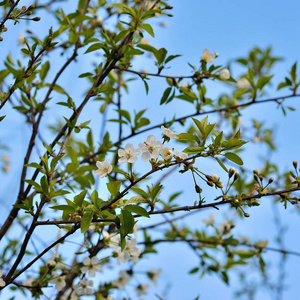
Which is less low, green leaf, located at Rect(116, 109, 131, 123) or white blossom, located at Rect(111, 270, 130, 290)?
green leaf, located at Rect(116, 109, 131, 123)

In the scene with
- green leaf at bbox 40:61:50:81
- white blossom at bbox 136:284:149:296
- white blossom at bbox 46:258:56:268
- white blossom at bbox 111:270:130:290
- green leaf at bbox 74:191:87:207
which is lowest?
white blossom at bbox 46:258:56:268

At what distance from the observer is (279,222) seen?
12.0ft

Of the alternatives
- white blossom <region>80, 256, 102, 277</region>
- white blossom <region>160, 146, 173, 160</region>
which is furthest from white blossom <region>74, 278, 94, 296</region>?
white blossom <region>160, 146, 173, 160</region>

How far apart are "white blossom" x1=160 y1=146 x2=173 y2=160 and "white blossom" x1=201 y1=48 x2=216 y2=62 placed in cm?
90

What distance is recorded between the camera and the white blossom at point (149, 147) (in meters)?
1.37

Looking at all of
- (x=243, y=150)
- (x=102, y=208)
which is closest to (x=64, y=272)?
(x=102, y=208)

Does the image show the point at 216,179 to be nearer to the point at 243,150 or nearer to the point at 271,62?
the point at 243,150

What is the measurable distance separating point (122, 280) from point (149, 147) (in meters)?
1.34

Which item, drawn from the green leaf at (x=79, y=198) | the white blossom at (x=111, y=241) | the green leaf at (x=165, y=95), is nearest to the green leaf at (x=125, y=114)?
the green leaf at (x=165, y=95)

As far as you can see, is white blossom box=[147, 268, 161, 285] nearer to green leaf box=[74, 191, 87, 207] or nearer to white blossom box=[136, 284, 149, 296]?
white blossom box=[136, 284, 149, 296]

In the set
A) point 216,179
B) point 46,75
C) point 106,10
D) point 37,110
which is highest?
point 106,10

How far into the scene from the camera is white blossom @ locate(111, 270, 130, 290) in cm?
237

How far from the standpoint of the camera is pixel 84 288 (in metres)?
1.86

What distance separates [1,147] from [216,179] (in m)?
3.19
